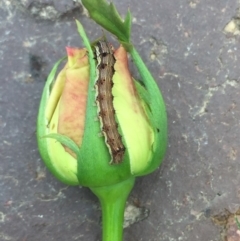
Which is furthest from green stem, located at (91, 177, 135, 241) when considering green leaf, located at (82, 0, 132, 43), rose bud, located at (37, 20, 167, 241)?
green leaf, located at (82, 0, 132, 43)

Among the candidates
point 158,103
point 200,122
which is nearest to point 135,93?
point 158,103

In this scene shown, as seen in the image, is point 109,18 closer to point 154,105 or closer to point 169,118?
point 154,105

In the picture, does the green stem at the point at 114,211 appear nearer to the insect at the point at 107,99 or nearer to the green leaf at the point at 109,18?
the insect at the point at 107,99

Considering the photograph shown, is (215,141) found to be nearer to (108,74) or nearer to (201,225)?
(201,225)

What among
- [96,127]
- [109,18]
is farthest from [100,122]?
[109,18]

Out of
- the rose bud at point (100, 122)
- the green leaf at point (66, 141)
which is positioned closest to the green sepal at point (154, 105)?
the rose bud at point (100, 122)

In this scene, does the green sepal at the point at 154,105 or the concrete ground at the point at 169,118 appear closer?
the green sepal at the point at 154,105
